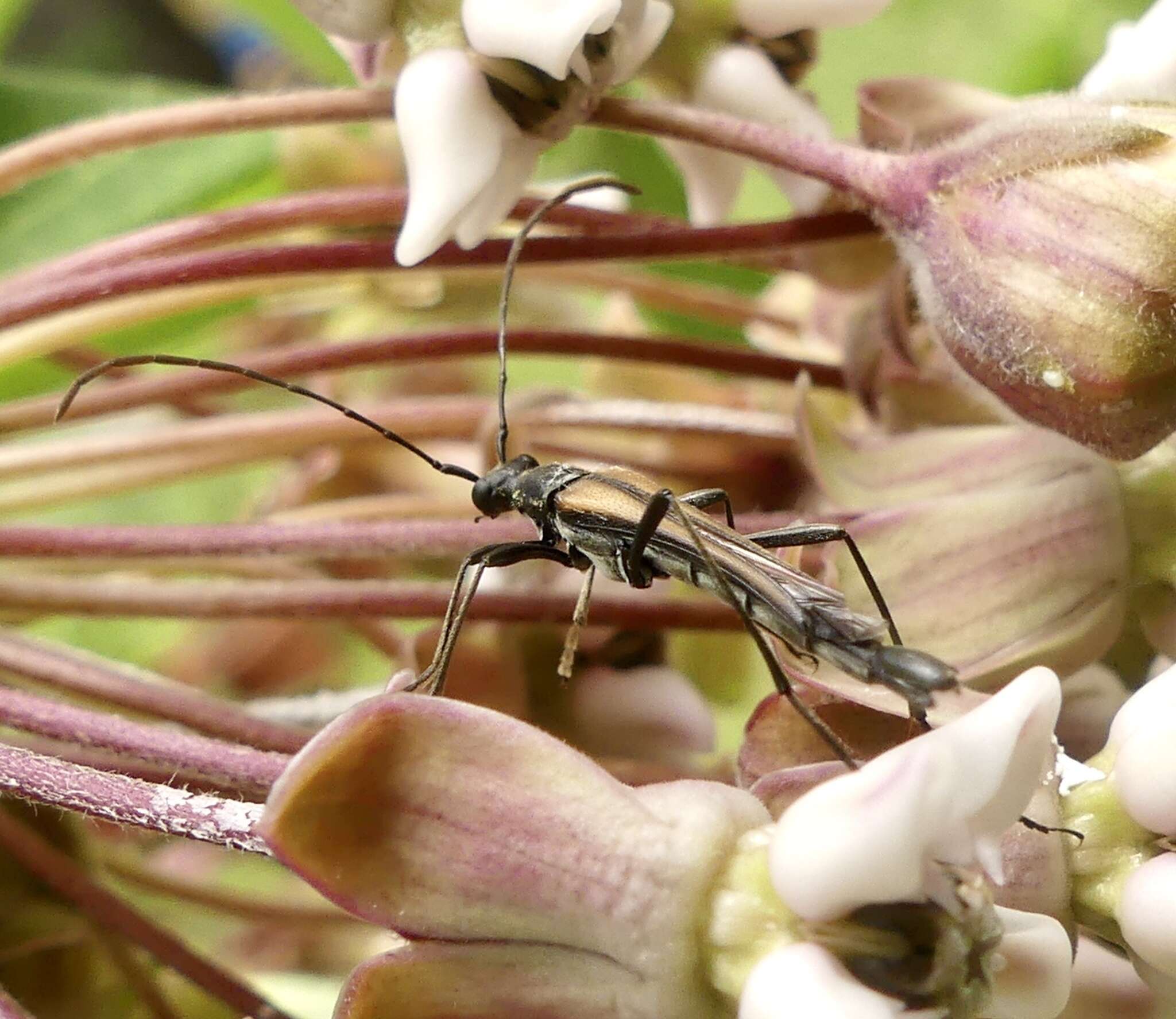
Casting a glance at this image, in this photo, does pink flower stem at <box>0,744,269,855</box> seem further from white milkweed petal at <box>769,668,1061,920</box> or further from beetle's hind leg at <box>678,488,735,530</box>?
beetle's hind leg at <box>678,488,735,530</box>

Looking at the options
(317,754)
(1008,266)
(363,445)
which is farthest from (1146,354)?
(363,445)

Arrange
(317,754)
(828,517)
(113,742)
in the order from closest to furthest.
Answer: (317,754) < (113,742) < (828,517)

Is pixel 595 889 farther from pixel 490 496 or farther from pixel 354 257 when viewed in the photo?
pixel 354 257

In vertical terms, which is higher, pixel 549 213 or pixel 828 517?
pixel 549 213

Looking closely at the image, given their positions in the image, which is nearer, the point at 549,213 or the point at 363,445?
the point at 549,213

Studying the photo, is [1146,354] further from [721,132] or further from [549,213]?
[549,213]
